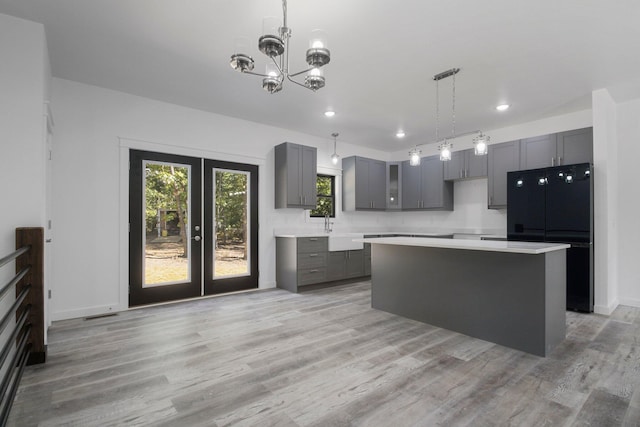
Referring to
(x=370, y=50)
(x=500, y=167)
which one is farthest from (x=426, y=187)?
(x=370, y=50)

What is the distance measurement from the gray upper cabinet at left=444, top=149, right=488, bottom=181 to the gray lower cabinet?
2.45 meters

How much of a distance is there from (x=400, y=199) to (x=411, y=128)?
1.70 metres

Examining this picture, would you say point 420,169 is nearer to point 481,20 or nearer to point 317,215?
point 317,215

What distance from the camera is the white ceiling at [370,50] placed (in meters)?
2.44

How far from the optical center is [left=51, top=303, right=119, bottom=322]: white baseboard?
11.7 feet

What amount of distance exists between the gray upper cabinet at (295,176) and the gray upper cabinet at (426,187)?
7.27 feet

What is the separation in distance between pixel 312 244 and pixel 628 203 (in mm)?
4381

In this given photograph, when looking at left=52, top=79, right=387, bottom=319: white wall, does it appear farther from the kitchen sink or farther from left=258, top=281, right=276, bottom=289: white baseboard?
the kitchen sink

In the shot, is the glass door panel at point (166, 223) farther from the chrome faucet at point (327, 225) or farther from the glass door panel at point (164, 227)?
the chrome faucet at point (327, 225)

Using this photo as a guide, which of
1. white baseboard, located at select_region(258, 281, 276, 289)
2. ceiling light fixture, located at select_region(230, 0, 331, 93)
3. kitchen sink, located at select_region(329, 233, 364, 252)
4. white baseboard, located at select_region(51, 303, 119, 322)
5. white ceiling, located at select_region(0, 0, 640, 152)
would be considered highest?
white ceiling, located at select_region(0, 0, 640, 152)

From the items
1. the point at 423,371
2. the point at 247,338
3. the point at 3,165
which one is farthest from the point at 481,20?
the point at 3,165

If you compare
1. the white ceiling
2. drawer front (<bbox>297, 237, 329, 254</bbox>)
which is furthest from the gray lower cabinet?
the white ceiling

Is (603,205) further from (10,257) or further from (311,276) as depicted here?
(10,257)

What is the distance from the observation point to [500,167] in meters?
5.26
